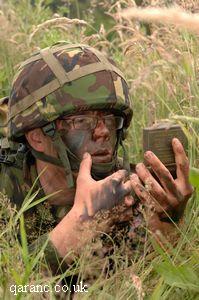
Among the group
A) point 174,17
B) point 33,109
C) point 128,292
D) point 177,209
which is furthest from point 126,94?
point 174,17

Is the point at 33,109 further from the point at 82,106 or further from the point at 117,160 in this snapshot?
the point at 117,160

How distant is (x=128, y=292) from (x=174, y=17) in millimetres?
858

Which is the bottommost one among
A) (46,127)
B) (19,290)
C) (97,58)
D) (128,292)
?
(128,292)

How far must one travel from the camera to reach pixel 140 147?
355 cm

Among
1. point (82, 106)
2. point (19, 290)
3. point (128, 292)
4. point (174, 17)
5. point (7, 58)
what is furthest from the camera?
point (7, 58)

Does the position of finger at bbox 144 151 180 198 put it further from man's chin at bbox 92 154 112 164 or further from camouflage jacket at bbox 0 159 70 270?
camouflage jacket at bbox 0 159 70 270

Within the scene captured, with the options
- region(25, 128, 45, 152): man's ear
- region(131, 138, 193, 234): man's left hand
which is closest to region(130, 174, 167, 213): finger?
region(131, 138, 193, 234): man's left hand

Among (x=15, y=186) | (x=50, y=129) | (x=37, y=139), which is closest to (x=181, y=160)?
(x=50, y=129)

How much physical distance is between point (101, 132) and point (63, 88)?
225 millimetres

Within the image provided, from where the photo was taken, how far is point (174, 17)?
1.66m

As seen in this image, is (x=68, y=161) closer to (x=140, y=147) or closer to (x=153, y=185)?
(x=153, y=185)

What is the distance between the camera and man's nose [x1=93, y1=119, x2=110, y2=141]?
2.71 m

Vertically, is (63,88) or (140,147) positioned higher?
(63,88)

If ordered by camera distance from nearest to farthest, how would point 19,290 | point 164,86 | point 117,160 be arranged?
1. point 19,290
2. point 117,160
3. point 164,86
